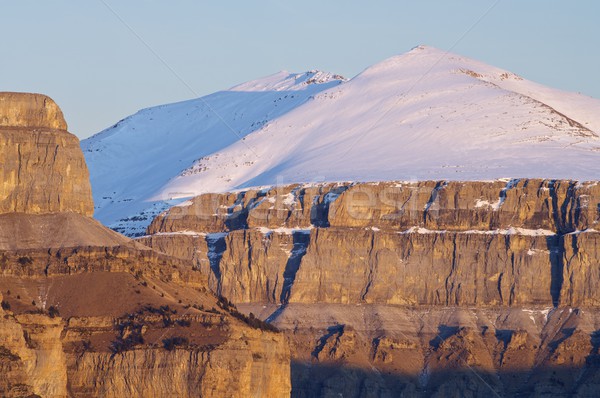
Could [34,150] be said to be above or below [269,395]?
above

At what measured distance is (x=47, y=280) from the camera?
5763 inches

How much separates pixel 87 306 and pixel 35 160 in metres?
14.5

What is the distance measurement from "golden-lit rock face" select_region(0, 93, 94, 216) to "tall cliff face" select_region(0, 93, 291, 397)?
56 mm

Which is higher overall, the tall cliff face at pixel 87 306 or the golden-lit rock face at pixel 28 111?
the golden-lit rock face at pixel 28 111

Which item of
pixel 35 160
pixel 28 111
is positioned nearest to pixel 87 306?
pixel 35 160

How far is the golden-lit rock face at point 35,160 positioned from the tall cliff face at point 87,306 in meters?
0.06

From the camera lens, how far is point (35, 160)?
156m

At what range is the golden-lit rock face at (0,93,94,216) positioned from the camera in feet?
509

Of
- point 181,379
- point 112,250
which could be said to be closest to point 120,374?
point 181,379

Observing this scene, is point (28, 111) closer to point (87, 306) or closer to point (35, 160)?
point (35, 160)

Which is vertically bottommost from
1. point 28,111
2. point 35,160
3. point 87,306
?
point 87,306

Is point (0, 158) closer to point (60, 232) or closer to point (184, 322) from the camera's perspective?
point (60, 232)

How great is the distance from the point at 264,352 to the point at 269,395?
234 cm

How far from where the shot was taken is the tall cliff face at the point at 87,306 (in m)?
139
